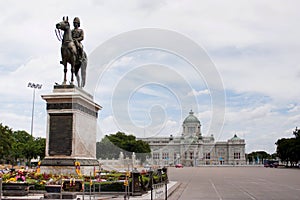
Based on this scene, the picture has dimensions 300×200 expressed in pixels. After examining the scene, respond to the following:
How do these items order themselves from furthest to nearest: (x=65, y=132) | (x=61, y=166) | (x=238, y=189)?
(x=238, y=189) < (x=65, y=132) < (x=61, y=166)

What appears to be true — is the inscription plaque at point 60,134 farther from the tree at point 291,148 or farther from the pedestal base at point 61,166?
the tree at point 291,148

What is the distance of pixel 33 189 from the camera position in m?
18.7

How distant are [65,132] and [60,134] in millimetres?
303

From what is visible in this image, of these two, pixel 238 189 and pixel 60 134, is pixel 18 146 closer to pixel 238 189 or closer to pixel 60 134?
pixel 238 189

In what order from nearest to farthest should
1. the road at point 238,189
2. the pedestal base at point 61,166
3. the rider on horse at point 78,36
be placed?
the pedestal base at point 61,166 < the road at point 238,189 < the rider on horse at point 78,36

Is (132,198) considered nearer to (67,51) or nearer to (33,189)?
(33,189)

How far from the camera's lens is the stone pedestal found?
21391 mm

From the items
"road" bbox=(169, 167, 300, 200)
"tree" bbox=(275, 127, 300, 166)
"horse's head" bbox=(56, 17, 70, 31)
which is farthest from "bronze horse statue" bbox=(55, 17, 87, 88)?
"tree" bbox=(275, 127, 300, 166)

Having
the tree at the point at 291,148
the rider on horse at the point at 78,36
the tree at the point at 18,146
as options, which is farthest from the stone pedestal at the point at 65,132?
the tree at the point at 291,148

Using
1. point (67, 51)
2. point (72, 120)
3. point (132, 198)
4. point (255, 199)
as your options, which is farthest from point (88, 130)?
point (255, 199)

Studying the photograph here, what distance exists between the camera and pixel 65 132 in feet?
71.6

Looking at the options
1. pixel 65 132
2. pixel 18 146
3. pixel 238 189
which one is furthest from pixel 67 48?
pixel 18 146

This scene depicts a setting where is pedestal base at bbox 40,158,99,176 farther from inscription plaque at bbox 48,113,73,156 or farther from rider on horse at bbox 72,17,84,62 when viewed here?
rider on horse at bbox 72,17,84,62

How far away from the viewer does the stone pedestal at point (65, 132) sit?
21391mm
